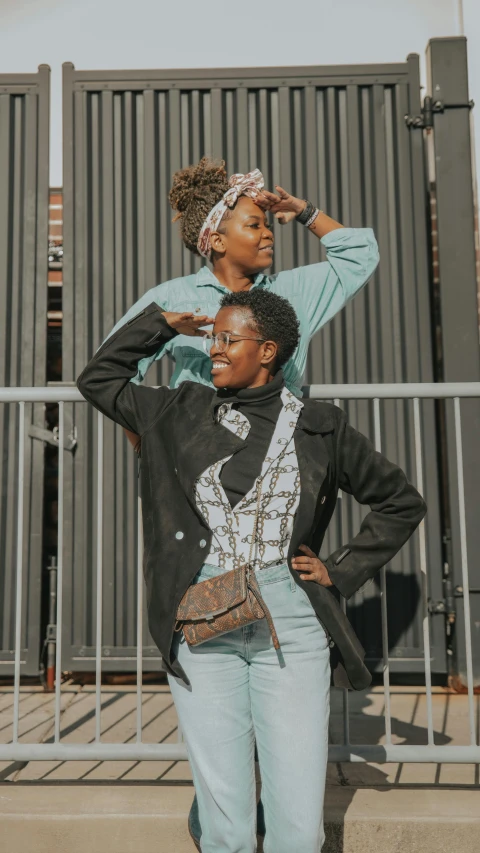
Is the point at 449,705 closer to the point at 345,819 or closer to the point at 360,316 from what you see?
the point at 345,819

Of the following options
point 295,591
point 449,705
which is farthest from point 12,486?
point 295,591

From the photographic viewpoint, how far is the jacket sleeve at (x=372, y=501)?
2607 millimetres

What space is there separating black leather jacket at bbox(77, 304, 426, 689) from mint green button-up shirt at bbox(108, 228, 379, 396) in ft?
1.21

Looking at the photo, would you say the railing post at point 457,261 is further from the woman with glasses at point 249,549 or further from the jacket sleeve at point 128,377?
the jacket sleeve at point 128,377

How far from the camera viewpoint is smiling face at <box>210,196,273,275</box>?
9.66ft

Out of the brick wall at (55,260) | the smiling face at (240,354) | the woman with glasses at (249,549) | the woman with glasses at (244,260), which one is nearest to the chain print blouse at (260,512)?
the woman with glasses at (249,549)

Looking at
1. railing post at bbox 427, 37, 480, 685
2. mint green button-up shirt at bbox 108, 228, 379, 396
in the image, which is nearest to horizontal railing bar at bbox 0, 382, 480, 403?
mint green button-up shirt at bbox 108, 228, 379, 396

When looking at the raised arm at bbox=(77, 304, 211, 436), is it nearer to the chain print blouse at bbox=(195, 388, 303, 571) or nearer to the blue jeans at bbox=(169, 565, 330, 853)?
the chain print blouse at bbox=(195, 388, 303, 571)

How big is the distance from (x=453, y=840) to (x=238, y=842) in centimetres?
98

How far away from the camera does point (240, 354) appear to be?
250cm

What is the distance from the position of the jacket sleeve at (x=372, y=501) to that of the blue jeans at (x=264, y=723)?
0.82ft

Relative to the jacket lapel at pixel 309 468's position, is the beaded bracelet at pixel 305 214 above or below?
above

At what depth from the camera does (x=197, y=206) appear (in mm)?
3141

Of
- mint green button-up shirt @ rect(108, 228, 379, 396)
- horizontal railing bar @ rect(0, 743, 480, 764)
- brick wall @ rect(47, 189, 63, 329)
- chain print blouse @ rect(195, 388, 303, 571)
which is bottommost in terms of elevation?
horizontal railing bar @ rect(0, 743, 480, 764)
